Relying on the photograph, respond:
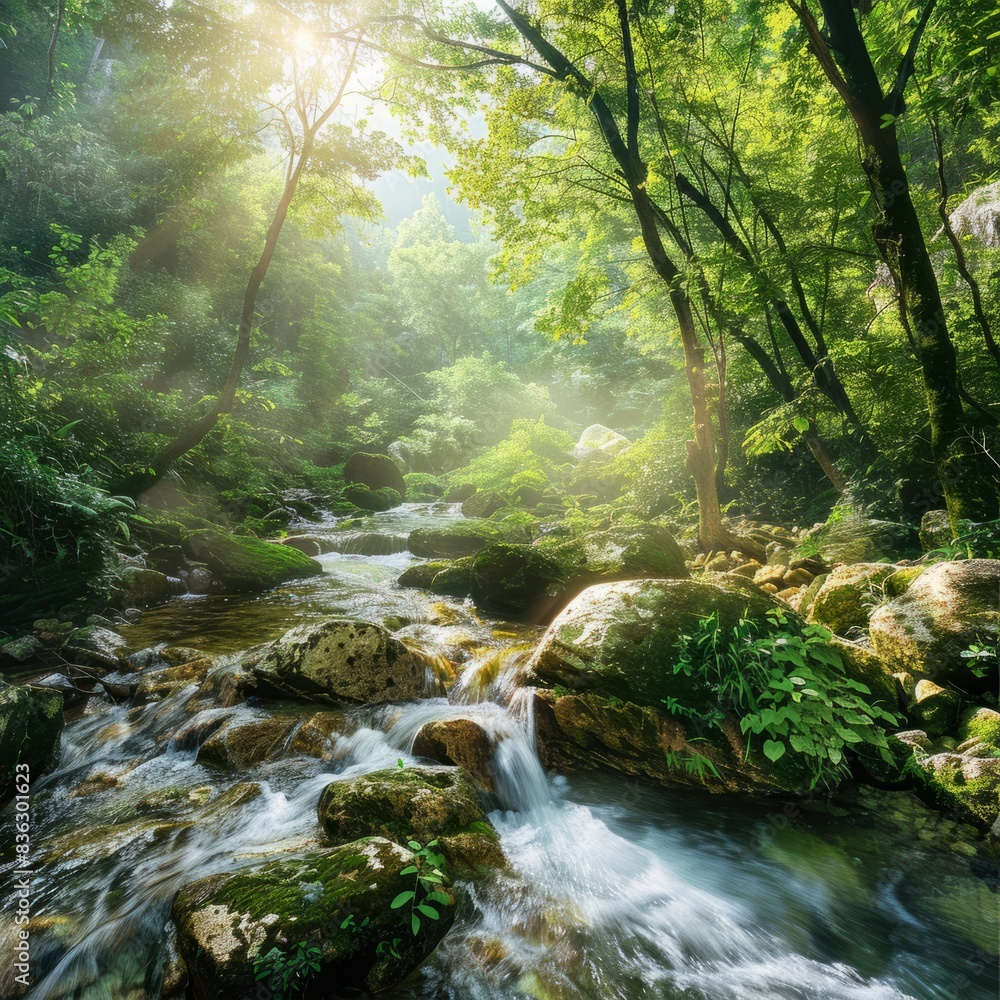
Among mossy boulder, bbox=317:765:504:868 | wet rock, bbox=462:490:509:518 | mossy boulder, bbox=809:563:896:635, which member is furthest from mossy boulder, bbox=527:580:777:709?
wet rock, bbox=462:490:509:518

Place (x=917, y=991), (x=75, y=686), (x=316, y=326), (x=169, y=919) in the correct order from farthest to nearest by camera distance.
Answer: (x=316, y=326)
(x=75, y=686)
(x=169, y=919)
(x=917, y=991)

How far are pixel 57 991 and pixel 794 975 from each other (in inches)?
137

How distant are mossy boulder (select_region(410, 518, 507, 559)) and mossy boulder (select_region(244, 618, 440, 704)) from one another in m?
6.91

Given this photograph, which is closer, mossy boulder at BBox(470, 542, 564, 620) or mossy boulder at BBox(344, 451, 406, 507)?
mossy boulder at BBox(470, 542, 564, 620)

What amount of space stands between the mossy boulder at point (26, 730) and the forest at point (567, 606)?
3 cm

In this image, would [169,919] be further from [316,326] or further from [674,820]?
[316,326]

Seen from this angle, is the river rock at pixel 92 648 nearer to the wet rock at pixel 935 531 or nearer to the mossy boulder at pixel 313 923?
the mossy boulder at pixel 313 923

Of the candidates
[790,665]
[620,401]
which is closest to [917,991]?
[790,665]

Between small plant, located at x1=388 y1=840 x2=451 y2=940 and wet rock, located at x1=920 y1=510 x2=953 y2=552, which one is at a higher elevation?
wet rock, located at x1=920 y1=510 x2=953 y2=552

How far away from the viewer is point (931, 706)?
336 cm

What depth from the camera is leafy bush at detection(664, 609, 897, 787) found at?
3049mm

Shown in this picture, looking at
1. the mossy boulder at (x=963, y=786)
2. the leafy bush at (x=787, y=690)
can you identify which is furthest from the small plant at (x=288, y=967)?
the mossy boulder at (x=963, y=786)

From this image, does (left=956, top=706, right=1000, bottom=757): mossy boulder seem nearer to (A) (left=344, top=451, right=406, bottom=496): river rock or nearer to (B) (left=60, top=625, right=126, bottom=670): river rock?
(B) (left=60, top=625, right=126, bottom=670): river rock

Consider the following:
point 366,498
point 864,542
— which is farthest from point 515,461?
point 864,542
